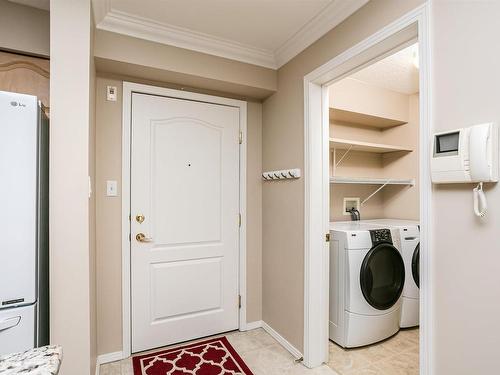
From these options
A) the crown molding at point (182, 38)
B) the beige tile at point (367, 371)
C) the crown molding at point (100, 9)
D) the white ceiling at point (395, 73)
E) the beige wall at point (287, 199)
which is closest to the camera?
the crown molding at point (100, 9)

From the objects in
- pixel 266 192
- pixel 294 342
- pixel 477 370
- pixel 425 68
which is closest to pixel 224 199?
pixel 266 192

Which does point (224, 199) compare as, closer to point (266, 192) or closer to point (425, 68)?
point (266, 192)

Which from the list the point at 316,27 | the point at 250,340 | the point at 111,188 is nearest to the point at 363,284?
the point at 250,340

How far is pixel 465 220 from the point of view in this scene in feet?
3.69

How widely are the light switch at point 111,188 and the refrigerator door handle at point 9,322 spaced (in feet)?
3.22

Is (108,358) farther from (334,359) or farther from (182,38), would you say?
(182,38)

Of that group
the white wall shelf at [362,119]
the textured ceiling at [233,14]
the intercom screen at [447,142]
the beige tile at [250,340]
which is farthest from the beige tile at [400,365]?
the textured ceiling at [233,14]

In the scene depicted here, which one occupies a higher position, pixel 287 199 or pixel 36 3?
pixel 36 3

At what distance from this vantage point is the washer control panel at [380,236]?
7.50 feet

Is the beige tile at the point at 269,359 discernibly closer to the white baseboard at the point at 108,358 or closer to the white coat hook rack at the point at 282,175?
the white baseboard at the point at 108,358

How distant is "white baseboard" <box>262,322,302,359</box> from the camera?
2160 millimetres

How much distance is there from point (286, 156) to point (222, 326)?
1592mm

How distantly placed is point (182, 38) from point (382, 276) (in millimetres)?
2438

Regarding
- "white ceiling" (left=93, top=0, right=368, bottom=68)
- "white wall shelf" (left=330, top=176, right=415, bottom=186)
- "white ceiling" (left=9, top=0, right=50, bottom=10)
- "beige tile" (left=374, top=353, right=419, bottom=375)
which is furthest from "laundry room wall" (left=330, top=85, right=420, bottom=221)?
"white ceiling" (left=9, top=0, right=50, bottom=10)
